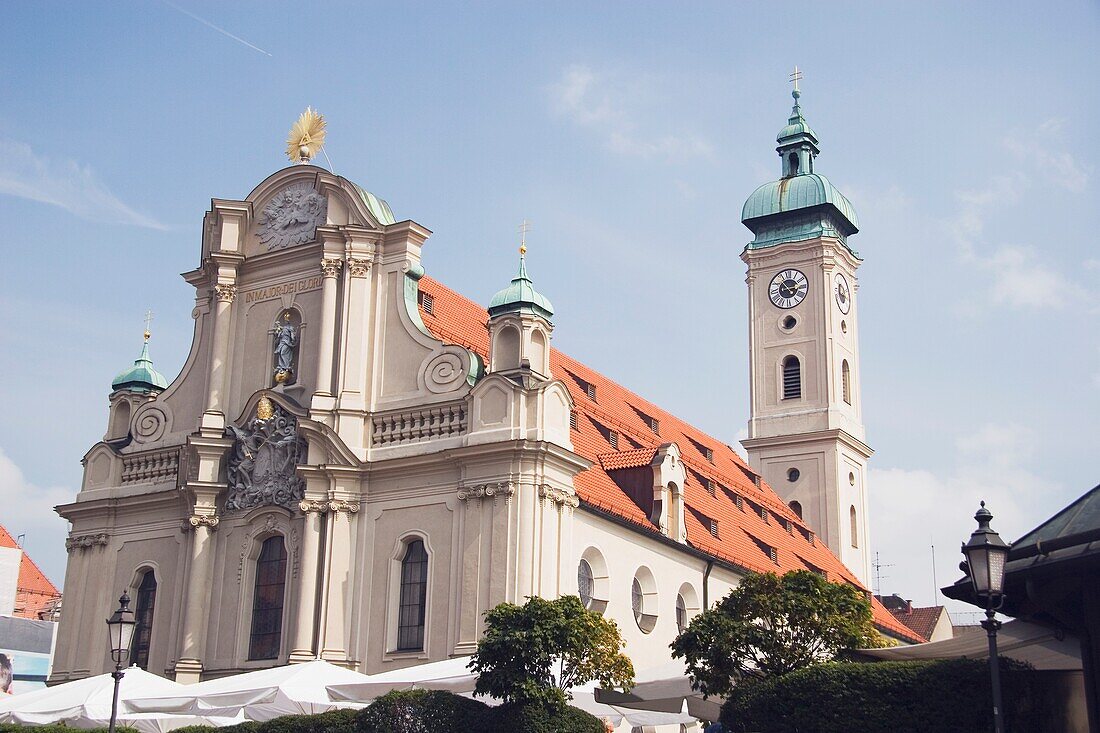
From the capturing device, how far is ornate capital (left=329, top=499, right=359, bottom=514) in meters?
33.3

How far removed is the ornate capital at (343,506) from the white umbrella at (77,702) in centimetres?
585

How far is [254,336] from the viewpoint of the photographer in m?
37.3

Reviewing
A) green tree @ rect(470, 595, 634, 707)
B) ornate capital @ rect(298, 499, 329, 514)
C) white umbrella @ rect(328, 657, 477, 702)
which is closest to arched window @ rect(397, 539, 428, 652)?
ornate capital @ rect(298, 499, 329, 514)

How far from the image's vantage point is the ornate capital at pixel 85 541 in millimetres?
37969

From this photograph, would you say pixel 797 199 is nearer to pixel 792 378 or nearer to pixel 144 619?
pixel 792 378

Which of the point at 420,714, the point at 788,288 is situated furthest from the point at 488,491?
the point at 788,288

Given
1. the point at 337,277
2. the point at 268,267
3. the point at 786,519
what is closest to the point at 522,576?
the point at 337,277

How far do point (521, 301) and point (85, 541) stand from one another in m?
15.5

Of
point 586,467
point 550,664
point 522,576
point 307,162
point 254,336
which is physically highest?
point 307,162

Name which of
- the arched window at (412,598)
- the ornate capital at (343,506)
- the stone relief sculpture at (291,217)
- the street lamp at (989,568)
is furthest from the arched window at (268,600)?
the street lamp at (989,568)

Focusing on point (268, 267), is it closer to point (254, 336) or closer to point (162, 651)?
point (254, 336)

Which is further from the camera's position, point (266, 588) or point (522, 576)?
point (266, 588)

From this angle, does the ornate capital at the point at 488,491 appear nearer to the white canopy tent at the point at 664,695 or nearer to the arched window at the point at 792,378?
the white canopy tent at the point at 664,695

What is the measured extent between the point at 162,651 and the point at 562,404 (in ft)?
42.7
